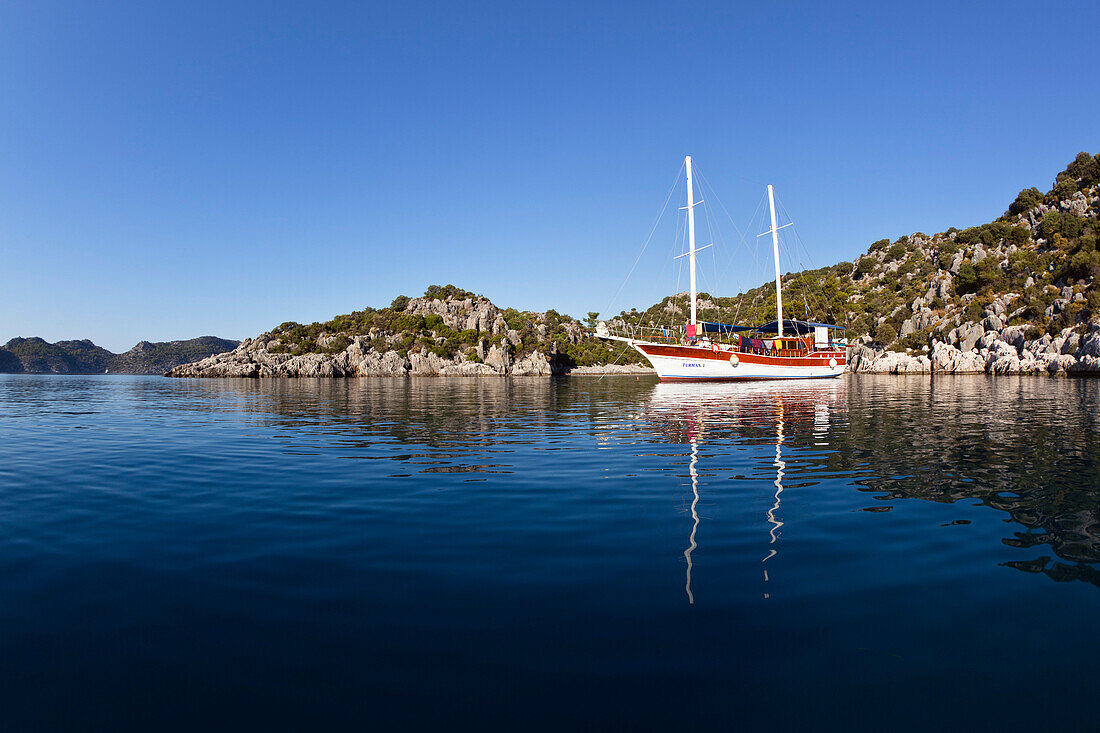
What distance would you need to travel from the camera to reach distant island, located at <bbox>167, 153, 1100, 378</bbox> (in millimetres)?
92500

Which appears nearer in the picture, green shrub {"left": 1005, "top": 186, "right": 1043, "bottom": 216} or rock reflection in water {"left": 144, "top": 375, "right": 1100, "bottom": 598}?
rock reflection in water {"left": 144, "top": 375, "right": 1100, "bottom": 598}

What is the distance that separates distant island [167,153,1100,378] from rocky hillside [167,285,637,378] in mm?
423

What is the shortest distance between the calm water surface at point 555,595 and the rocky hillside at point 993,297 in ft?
293

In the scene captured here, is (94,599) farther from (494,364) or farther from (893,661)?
(494,364)

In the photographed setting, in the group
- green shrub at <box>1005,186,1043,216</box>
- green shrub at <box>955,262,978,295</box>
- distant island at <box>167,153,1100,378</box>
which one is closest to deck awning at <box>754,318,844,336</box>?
distant island at <box>167,153,1100,378</box>

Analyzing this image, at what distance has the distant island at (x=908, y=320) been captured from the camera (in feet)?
303

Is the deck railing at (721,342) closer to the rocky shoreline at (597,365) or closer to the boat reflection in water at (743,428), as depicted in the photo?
the rocky shoreline at (597,365)

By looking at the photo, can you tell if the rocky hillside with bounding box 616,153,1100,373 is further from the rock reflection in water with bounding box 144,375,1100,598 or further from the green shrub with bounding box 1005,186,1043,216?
the rock reflection in water with bounding box 144,375,1100,598

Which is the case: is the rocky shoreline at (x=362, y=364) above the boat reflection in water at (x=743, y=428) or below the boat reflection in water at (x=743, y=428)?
above

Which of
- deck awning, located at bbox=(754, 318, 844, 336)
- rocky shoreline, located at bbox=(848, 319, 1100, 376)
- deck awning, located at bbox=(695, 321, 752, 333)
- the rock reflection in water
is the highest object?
deck awning, located at bbox=(754, 318, 844, 336)

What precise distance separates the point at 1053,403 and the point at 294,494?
3815 cm

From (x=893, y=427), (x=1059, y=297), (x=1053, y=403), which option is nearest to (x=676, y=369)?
(x=1053, y=403)

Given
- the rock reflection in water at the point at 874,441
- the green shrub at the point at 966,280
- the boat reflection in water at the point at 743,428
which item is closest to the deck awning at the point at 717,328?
the boat reflection in water at the point at 743,428

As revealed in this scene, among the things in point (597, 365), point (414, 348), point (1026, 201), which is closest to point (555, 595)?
point (414, 348)
